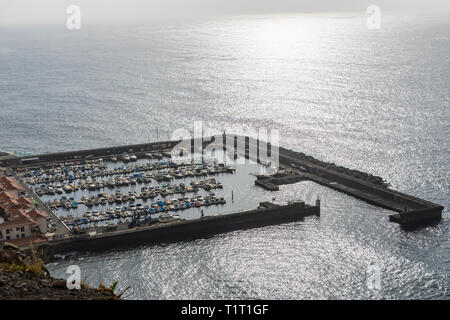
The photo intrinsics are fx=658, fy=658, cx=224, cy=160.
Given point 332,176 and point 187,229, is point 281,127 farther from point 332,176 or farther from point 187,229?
point 187,229

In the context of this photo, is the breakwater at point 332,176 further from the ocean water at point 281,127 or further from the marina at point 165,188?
the ocean water at point 281,127

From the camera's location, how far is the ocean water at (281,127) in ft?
131

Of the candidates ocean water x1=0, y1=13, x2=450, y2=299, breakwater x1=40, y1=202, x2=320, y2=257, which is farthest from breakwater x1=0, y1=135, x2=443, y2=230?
breakwater x1=40, y1=202, x2=320, y2=257

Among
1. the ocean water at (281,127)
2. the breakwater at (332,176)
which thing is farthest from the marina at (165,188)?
the ocean water at (281,127)

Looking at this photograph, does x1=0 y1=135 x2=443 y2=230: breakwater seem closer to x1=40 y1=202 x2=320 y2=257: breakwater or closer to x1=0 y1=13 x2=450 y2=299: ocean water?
x1=0 y1=13 x2=450 y2=299: ocean water

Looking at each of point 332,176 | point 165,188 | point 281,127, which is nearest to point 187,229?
point 165,188

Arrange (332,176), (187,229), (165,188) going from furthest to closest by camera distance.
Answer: (332,176)
(165,188)
(187,229)

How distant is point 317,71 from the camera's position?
5325 inches

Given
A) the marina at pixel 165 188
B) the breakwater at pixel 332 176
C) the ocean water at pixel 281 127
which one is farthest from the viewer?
the breakwater at pixel 332 176

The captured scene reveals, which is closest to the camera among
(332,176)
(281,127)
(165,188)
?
(165,188)

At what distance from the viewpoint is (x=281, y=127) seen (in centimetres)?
8394


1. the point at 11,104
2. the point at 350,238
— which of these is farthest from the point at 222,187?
the point at 11,104

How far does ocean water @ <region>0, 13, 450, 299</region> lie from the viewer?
39.8 meters
